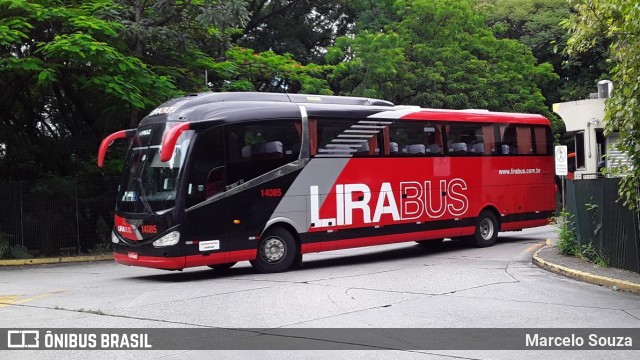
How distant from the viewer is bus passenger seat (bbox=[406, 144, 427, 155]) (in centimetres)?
1825

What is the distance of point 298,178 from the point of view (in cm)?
1591

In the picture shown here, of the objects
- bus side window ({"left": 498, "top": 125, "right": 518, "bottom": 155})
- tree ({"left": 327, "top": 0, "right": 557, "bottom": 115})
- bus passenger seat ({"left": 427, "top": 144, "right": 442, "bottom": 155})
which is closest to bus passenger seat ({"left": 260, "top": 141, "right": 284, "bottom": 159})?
bus passenger seat ({"left": 427, "top": 144, "right": 442, "bottom": 155})

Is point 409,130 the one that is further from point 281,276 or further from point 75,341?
point 75,341

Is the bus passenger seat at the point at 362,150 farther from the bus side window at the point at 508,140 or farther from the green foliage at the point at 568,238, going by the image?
the bus side window at the point at 508,140

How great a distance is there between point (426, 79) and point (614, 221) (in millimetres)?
21524

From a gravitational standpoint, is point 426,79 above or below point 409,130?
above

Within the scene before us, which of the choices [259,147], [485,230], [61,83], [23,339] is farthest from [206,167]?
[61,83]

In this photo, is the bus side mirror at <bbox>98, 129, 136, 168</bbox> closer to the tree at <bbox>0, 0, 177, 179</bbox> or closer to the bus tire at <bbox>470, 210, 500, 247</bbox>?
the tree at <bbox>0, 0, 177, 179</bbox>

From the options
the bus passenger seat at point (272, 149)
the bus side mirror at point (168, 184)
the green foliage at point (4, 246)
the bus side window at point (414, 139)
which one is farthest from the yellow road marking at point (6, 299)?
the bus side window at point (414, 139)

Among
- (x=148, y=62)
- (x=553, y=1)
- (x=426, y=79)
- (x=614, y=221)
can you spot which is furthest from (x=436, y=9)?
(x=614, y=221)

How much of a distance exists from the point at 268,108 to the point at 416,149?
180 inches

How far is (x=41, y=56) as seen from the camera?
66.3 ft

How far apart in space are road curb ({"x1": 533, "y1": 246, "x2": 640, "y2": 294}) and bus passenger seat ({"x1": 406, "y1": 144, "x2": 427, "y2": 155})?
13.4 feet

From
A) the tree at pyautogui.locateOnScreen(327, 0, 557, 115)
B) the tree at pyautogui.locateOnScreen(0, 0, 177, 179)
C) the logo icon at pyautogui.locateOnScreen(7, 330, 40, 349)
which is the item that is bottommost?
the logo icon at pyautogui.locateOnScreen(7, 330, 40, 349)
